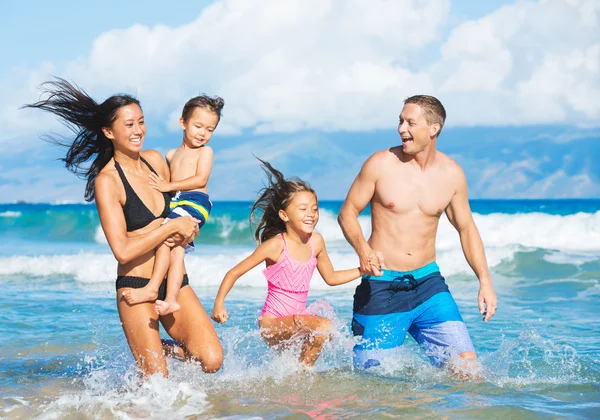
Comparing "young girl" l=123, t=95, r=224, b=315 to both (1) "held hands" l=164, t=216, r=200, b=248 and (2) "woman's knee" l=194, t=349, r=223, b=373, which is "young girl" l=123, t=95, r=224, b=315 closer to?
(1) "held hands" l=164, t=216, r=200, b=248

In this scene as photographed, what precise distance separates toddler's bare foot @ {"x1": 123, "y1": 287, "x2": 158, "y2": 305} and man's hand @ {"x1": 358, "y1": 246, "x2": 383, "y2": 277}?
4.87ft

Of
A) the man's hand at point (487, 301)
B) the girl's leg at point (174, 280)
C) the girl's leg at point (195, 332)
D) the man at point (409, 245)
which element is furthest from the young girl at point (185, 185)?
the man's hand at point (487, 301)

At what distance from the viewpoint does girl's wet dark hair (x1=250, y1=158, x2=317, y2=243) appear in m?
5.82

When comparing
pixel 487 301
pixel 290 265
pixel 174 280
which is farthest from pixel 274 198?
pixel 487 301

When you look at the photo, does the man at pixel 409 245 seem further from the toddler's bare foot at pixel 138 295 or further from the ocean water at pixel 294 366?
the toddler's bare foot at pixel 138 295

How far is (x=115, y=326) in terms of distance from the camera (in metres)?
8.99

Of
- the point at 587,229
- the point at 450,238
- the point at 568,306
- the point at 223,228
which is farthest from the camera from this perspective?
the point at 223,228

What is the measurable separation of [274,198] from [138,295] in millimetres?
1482

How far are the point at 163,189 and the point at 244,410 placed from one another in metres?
1.65

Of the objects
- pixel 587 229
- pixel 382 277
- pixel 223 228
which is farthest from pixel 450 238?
pixel 382 277

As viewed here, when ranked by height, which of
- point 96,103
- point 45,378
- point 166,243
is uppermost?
point 96,103

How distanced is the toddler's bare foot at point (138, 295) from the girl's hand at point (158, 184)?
2.39ft

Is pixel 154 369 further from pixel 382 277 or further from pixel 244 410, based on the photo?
pixel 382 277

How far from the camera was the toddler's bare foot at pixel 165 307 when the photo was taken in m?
4.89
